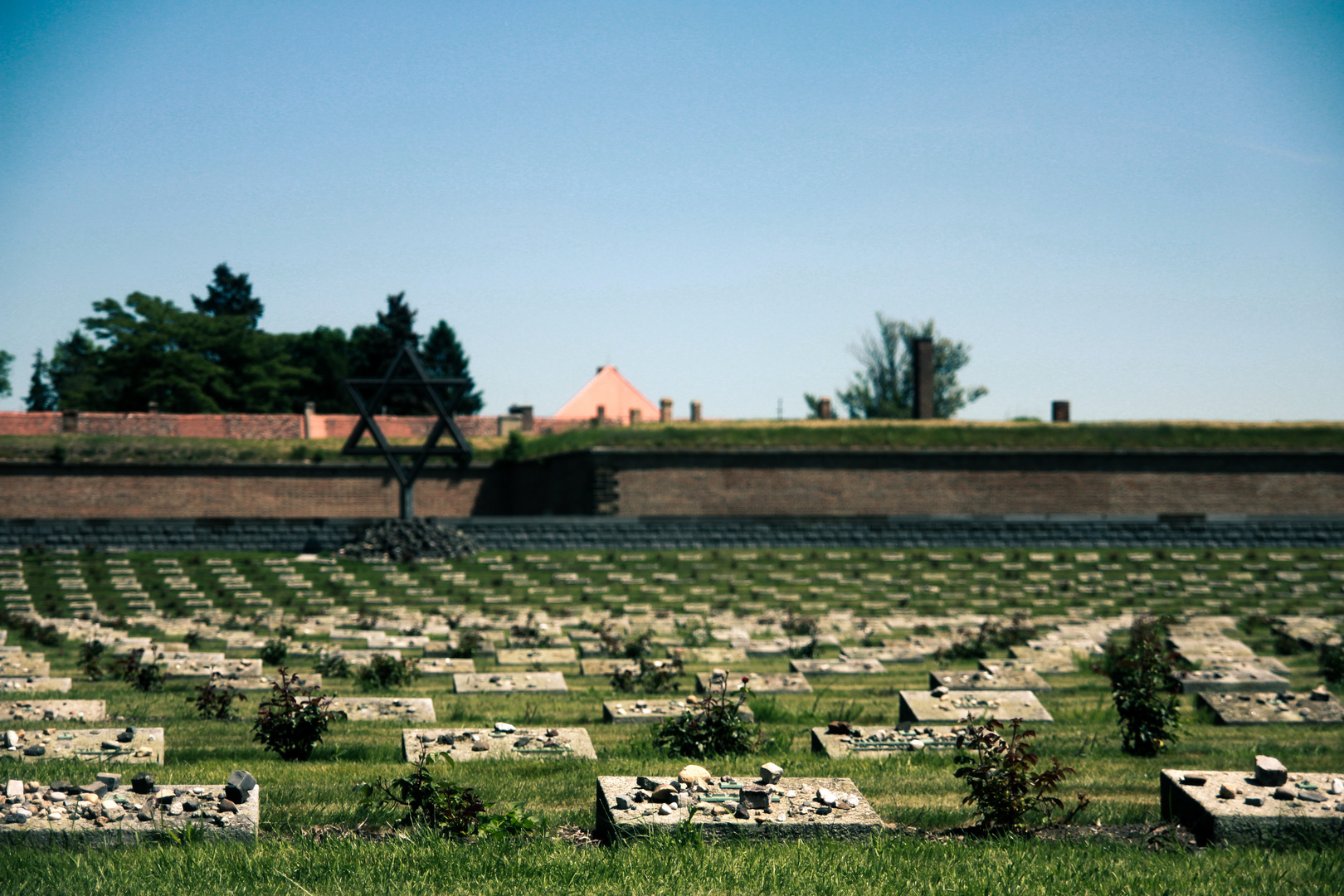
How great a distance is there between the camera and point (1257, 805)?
4.75m

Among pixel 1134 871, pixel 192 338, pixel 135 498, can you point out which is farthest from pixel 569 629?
pixel 192 338

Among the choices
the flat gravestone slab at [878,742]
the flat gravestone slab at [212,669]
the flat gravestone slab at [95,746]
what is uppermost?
the flat gravestone slab at [95,746]

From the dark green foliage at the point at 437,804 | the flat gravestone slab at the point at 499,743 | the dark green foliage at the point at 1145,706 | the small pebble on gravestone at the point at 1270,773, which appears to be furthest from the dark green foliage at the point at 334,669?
the small pebble on gravestone at the point at 1270,773

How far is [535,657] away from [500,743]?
16.2 ft

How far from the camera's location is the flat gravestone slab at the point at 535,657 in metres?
11.0

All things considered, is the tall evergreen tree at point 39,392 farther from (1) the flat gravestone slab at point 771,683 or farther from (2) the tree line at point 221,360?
(1) the flat gravestone slab at point 771,683

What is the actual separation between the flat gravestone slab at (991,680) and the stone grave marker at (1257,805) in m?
3.35

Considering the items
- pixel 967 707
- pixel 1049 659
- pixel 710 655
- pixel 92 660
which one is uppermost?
pixel 967 707

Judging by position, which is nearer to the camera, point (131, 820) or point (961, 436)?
point (131, 820)

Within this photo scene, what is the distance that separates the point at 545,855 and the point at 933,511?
27.5 metres

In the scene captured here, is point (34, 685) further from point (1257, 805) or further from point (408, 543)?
point (408, 543)

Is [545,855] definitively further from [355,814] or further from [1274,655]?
[1274,655]

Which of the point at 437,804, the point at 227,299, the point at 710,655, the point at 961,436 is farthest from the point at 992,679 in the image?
the point at 227,299

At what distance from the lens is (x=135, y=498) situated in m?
34.7
